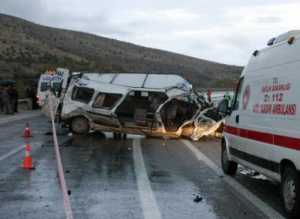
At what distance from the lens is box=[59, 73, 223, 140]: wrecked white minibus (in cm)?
2225

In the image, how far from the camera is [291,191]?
834 centimetres

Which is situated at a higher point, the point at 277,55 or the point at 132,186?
the point at 277,55

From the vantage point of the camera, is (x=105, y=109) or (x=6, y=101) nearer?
(x=105, y=109)

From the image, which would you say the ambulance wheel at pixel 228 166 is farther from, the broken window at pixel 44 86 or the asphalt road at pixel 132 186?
the broken window at pixel 44 86

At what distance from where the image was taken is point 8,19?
11394 cm

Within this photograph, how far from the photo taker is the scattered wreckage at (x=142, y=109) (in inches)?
876

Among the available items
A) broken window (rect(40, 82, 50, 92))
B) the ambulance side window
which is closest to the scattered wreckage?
the ambulance side window

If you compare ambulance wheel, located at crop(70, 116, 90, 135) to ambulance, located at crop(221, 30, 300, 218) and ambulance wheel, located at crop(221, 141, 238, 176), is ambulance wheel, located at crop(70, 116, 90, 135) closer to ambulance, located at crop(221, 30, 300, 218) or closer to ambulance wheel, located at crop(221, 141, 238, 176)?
ambulance wheel, located at crop(221, 141, 238, 176)

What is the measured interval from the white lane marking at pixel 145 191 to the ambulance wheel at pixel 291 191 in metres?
1.70

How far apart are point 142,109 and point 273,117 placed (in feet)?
45.3

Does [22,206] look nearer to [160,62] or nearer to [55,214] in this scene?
[55,214]

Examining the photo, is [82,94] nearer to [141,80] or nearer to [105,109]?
[105,109]

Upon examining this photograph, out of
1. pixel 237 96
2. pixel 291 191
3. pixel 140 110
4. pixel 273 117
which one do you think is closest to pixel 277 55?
pixel 273 117

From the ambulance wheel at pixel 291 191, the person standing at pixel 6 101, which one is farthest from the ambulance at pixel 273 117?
the person standing at pixel 6 101
